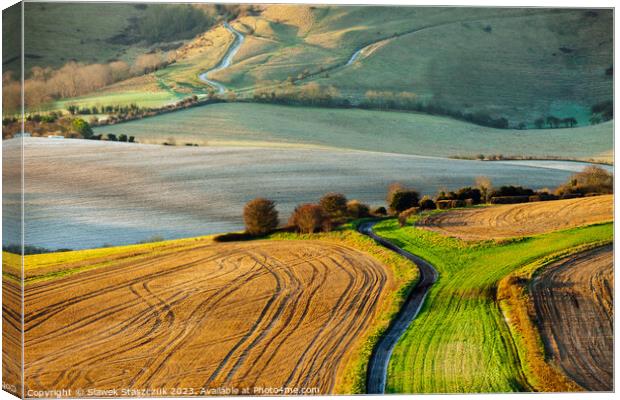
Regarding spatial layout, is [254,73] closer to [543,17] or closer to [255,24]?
[255,24]

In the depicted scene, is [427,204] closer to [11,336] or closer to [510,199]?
[510,199]

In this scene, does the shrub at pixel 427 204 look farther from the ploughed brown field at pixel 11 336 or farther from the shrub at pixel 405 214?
the ploughed brown field at pixel 11 336

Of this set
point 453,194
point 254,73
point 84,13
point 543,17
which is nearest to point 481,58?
point 543,17

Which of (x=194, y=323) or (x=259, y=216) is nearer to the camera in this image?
(x=194, y=323)

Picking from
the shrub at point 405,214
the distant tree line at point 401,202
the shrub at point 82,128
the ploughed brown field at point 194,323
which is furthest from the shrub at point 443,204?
the shrub at point 82,128

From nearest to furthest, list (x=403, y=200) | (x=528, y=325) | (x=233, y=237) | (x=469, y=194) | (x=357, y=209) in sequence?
1. (x=528, y=325)
2. (x=233, y=237)
3. (x=357, y=209)
4. (x=403, y=200)
5. (x=469, y=194)

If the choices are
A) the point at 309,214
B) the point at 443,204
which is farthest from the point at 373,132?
the point at 309,214

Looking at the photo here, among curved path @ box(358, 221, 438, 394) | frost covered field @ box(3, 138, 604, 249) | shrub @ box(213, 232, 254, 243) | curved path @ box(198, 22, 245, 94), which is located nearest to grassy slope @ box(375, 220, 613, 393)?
curved path @ box(358, 221, 438, 394)
